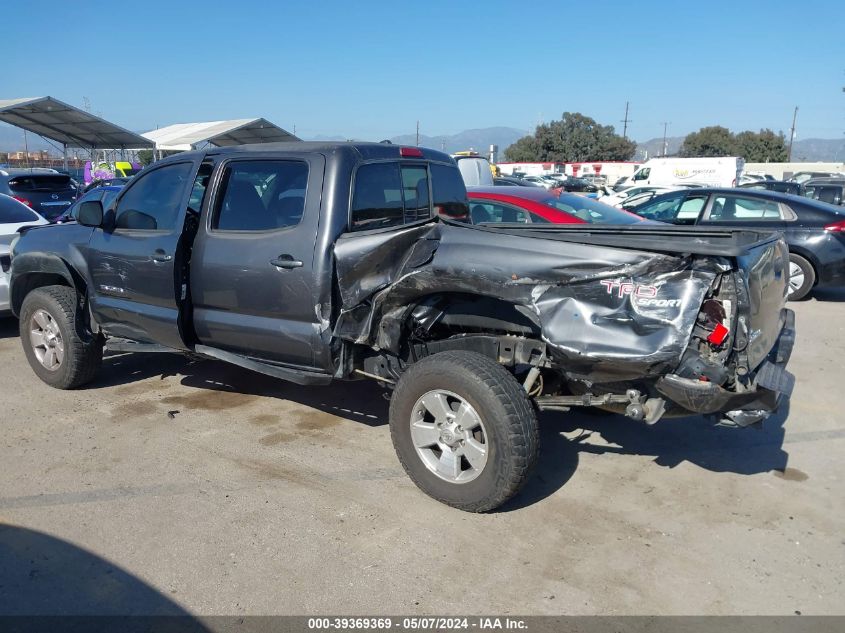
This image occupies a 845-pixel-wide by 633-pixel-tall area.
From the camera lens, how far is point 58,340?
5.72m

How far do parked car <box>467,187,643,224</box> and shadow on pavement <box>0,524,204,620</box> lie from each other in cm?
578

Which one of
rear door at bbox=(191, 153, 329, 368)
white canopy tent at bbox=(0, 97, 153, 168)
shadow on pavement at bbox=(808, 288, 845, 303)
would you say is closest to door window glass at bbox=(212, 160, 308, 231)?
rear door at bbox=(191, 153, 329, 368)

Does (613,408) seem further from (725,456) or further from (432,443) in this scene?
(725,456)

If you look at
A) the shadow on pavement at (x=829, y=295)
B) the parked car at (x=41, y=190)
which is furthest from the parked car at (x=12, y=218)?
the shadow on pavement at (x=829, y=295)

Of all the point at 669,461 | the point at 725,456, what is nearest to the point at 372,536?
the point at 669,461

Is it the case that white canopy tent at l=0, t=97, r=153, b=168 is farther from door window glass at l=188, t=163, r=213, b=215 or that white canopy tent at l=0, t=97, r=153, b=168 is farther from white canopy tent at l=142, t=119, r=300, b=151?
door window glass at l=188, t=163, r=213, b=215

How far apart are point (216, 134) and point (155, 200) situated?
22738 millimetres

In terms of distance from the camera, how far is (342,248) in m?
4.12

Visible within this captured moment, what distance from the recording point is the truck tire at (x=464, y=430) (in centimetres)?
352

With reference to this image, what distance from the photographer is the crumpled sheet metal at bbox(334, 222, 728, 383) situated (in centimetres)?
326

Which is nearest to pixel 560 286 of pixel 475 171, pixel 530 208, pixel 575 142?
pixel 530 208

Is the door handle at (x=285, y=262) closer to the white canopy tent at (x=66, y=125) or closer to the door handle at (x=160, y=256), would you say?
the door handle at (x=160, y=256)

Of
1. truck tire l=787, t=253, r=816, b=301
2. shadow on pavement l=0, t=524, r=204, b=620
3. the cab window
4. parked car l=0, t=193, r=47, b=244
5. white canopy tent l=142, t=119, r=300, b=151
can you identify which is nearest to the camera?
shadow on pavement l=0, t=524, r=204, b=620

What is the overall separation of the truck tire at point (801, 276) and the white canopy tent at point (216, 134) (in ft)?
66.8
